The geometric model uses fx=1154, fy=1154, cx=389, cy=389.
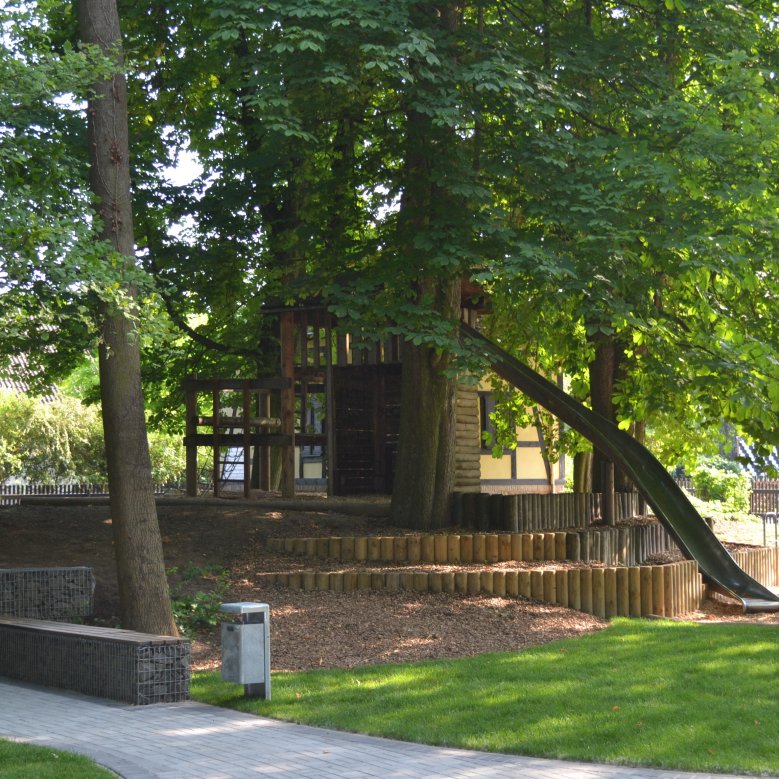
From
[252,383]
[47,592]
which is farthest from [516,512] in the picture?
[47,592]

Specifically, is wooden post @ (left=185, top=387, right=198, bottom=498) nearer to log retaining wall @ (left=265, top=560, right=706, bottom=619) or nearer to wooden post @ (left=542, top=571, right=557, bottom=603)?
log retaining wall @ (left=265, top=560, right=706, bottom=619)

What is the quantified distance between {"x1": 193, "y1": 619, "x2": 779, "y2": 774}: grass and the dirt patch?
36.9 inches

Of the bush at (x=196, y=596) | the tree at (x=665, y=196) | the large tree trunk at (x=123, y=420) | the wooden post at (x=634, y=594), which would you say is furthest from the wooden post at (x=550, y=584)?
the large tree trunk at (x=123, y=420)

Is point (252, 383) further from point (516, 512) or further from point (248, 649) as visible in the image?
point (248, 649)

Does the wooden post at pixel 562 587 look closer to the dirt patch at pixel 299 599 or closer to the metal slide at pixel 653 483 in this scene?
the dirt patch at pixel 299 599

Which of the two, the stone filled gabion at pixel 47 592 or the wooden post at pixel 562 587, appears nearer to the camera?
the stone filled gabion at pixel 47 592

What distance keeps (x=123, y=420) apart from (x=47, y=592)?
2.54 m

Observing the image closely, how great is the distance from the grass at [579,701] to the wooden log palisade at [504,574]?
2.71m

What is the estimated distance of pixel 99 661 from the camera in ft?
33.3

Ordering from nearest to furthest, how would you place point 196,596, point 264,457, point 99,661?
point 99,661 → point 196,596 → point 264,457

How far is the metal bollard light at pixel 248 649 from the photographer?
31.0ft

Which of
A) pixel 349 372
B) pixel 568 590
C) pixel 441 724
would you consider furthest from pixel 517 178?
pixel 349 372

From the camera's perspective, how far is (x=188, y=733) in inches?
332

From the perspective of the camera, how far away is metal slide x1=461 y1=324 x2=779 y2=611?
16203mm
